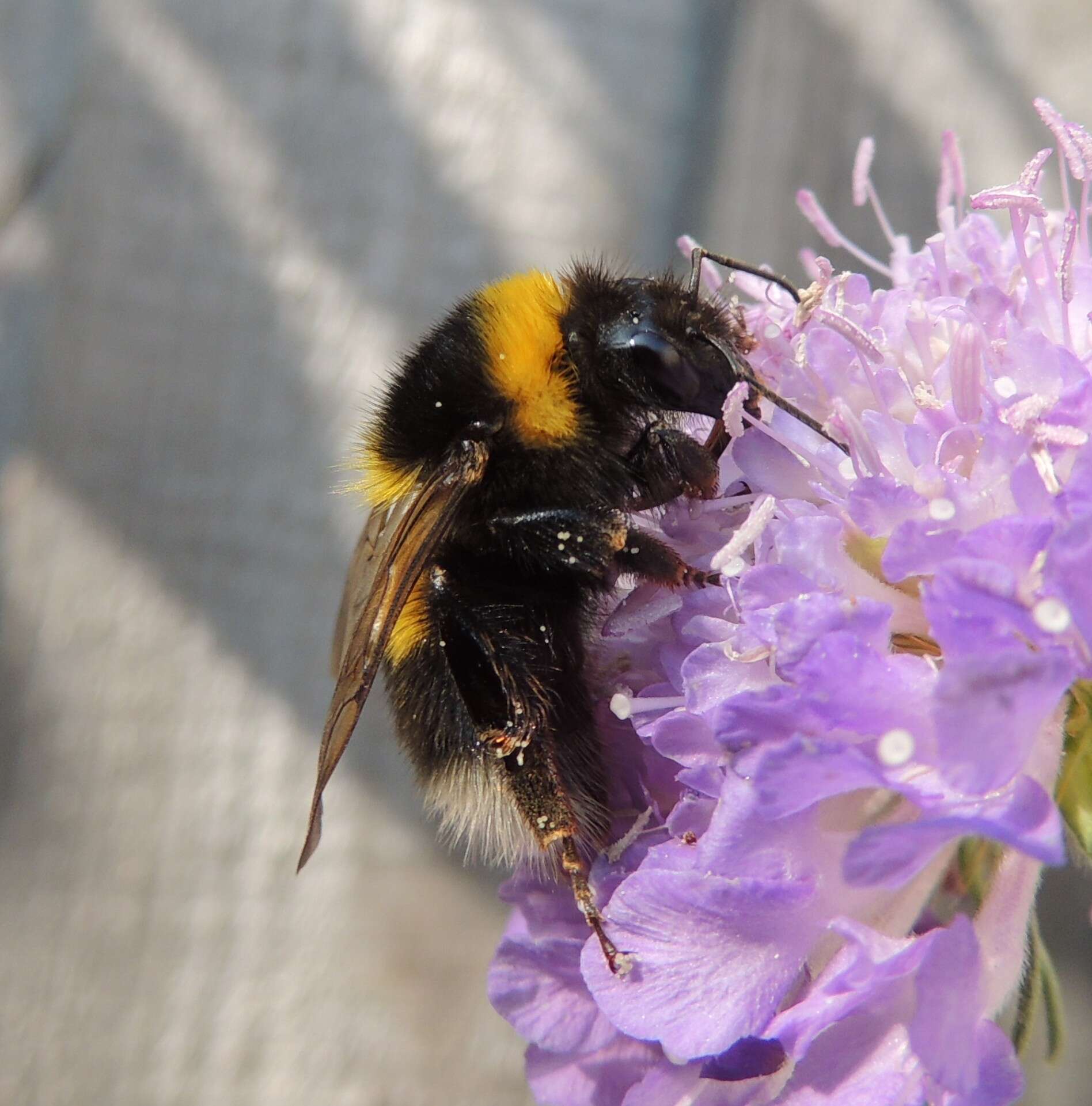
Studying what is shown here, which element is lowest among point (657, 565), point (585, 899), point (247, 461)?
point (247, 461)

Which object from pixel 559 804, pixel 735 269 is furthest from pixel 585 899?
pixel 735 269

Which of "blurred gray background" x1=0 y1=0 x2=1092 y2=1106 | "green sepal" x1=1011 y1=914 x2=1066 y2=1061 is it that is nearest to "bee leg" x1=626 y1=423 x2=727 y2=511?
"green sepal" x1=1011 y1=914 x2=1066 y2=1061

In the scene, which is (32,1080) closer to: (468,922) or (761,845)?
(468,922)

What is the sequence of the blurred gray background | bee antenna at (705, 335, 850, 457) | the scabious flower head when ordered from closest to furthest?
1. the scabious flower head
2. bee antenna at (705, 335, 850, 457)
3. the blurred gray background

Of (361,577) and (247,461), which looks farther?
(247,461)

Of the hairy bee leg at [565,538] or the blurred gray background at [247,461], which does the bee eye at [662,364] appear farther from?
the blurred gray background at [247,461]

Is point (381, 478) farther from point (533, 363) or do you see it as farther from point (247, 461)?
point (247, 461)

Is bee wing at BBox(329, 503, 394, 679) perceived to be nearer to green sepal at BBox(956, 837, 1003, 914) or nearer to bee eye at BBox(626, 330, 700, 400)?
bee eye at BBox(626, 330, 700, 400)

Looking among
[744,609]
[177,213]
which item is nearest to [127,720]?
[177,213]
